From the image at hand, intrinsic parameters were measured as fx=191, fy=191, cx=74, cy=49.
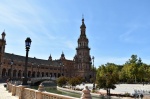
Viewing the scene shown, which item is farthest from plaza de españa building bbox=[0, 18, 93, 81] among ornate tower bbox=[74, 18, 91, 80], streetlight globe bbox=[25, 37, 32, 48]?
streetlight globe bbox=[25, 37, 32, 48]

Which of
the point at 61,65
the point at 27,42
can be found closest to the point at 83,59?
the point at 61,65

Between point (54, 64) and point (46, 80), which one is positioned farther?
point (54, 64)

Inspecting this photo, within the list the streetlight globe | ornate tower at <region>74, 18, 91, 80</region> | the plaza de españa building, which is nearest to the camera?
the streetlight globe

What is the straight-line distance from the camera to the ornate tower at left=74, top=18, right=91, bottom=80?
11819 cm

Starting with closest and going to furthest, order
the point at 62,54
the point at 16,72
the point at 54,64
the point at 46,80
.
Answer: the point at 46,80 → the point at 16,72 → the point at 54,64 → the point at 62,54

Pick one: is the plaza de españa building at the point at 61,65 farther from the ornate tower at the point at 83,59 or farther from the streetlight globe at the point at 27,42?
the streetlight globe at the point at 27,42

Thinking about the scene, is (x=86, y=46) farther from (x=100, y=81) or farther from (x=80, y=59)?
(x=100, y=81)

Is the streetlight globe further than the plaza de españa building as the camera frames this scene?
No

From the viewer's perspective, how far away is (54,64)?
13300 centimetres

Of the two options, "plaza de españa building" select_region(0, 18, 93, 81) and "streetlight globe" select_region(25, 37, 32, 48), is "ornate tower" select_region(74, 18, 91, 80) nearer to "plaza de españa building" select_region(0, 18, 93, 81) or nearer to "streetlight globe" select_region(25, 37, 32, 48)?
"plaza de españa building" select_region(0, 18, 93, 81)

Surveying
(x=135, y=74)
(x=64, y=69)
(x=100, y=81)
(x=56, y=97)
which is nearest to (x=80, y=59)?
(x=64, y=69)

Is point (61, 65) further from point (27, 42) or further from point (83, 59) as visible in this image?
point (27, 42)

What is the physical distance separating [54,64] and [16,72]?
3659cm

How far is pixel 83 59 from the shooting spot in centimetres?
11850
